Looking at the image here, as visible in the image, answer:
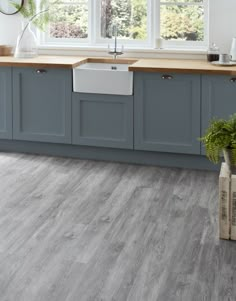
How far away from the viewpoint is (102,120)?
16.4 feet

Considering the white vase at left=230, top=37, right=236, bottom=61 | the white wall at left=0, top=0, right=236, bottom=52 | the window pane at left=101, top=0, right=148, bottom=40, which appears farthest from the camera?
the window pane at left=101, top=0, right=148, bottom=40

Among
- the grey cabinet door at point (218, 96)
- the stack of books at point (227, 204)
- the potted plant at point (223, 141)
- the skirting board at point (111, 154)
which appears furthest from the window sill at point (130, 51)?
the stack of books at point (227, 204)

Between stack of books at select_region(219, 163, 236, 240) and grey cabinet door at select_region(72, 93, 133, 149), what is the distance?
1.70 metres

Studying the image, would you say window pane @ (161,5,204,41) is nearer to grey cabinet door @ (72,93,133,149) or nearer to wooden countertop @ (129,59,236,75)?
wooden countertop @ (129,59,236,75)

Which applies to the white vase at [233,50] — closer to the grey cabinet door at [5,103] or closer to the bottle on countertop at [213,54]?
the bottle on countertop at [213,54]

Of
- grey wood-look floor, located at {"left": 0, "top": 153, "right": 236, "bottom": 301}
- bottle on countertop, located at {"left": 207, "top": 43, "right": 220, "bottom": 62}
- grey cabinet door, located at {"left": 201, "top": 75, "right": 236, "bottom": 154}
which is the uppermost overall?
bottle on countertop, located at {"left": 207, "top": 43, "right": 220, "bottom": 62}

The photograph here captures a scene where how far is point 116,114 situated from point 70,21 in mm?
1342

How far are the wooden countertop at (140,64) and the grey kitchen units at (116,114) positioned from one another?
58 millimetres

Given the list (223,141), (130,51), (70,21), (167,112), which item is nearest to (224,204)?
(223,141)

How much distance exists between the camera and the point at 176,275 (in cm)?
292

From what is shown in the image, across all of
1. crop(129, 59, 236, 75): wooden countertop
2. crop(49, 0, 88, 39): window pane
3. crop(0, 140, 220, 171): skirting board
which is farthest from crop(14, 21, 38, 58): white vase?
crop(129, 59, 236, 75): wooden countertop

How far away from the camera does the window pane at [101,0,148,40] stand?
5.52m

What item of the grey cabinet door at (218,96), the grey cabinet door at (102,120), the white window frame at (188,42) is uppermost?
the white window frame at (188,42)

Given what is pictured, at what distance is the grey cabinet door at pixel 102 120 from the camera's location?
492 centimetres
